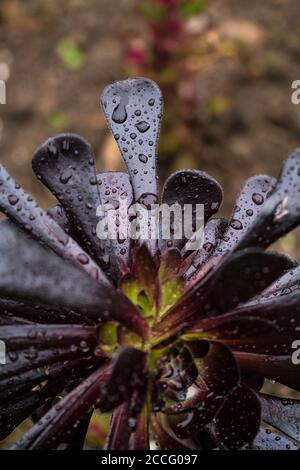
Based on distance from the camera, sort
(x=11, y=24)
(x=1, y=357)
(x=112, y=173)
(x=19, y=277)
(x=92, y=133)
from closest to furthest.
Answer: (x=19, y=277), (x=1, y=357), (x=112, y=173), (x=92, y=133), (x=11, y=24)

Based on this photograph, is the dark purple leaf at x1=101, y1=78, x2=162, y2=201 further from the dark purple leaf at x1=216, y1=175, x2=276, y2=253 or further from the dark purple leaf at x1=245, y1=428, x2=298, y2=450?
the dark purple leaf at x1=245, y1=428, x2=298, y2=450

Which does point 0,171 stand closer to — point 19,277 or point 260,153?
point 19,277

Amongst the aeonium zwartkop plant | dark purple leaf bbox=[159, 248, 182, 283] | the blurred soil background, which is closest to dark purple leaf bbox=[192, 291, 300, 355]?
the aeonium zwartkop plant

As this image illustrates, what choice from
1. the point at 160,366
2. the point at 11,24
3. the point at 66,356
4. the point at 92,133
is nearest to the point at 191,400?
the point at 160,366

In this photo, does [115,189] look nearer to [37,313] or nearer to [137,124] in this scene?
[137,124]

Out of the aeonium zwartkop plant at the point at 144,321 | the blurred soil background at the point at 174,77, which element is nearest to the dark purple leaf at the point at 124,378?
the aeonium zwartkop plant at the point at 144,321
